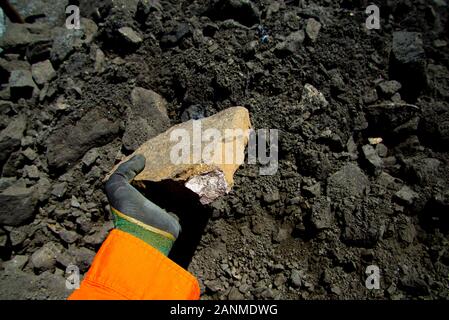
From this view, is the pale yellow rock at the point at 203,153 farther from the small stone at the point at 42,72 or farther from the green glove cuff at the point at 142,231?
the small stone at the point at 42,72

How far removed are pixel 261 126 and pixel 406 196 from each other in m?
1.20

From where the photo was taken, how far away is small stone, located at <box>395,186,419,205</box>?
255 centimetres

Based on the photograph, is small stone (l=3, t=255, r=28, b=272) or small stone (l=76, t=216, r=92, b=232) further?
small stone (l=76, t=216, r=92, b=232)

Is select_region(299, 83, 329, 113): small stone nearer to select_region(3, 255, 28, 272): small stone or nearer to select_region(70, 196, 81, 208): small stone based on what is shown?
select_region(70, 196, 81, 208): small stone

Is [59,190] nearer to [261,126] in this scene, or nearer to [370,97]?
[261,126]

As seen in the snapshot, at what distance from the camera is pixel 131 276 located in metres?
1.73

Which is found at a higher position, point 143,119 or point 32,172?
point 143,119

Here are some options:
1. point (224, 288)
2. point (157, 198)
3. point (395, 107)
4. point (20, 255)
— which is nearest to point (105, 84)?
point (157, 198)

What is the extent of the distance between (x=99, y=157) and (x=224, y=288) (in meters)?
1.50

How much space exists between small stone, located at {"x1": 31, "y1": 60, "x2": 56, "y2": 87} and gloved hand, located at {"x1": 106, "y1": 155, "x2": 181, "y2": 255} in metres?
1.55

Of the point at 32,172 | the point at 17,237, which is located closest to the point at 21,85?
the point at 32,172
